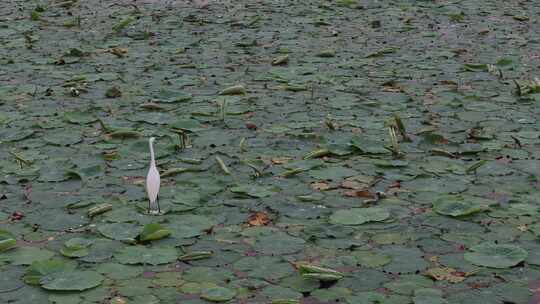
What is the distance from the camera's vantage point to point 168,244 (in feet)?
9.29

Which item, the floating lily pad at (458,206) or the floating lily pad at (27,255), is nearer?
the floating lily pad at (27,255)

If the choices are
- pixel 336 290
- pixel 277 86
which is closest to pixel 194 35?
pixel 277 86

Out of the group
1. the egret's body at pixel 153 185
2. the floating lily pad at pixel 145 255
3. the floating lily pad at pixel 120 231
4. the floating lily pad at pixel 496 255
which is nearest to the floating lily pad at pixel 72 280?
the floating lily pad at pixel 145 255

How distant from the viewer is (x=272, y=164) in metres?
3.58

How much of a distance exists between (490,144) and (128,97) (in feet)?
6.28

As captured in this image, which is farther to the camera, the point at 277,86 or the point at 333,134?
the point at 277,86

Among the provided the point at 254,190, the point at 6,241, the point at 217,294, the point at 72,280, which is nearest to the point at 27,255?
the point at 6,241

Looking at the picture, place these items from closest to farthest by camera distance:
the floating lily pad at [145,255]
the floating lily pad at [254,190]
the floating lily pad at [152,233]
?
the floating lily pad at [145,255]
the floating lily pad at [152,233]
the floating lily pad at [254,190]

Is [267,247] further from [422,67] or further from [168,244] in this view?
[422,67]

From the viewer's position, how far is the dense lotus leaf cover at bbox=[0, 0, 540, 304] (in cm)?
262

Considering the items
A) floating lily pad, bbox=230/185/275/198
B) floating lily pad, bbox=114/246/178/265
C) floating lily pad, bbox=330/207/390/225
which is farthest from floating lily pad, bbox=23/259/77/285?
floating lily pad, bbox=330/207/390/225

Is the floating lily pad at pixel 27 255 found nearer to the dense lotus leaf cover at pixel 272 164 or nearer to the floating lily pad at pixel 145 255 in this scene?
the dense lotus leaf cover at pixel 272 164

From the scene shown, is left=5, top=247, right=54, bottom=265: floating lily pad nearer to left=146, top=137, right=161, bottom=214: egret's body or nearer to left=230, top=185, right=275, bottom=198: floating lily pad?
left=146, top=137, right=161, bottom=214: egret's body

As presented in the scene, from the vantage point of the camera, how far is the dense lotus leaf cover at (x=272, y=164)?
8.59 feet
